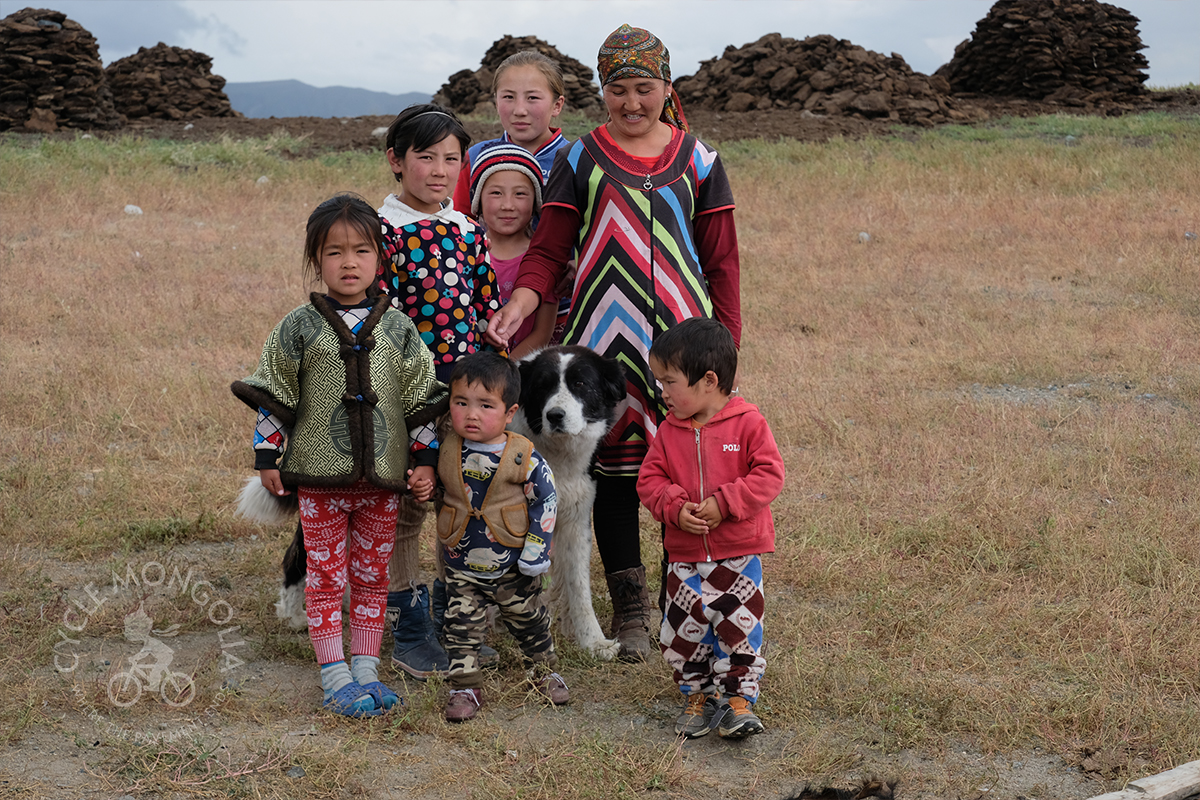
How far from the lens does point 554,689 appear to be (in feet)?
11.5

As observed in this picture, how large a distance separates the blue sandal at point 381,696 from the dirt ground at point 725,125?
14059 mm

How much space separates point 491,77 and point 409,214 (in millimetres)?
19778

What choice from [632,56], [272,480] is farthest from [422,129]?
[272,480]

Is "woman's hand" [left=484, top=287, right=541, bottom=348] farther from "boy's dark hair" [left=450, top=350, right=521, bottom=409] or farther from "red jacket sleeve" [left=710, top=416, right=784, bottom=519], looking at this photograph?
"red jacket sleeve" [left=710, top=416, right=784, bottom=519]

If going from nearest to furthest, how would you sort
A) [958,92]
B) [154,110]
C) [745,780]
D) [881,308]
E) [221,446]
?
[745,780] < [221,446] < [881,308] < [154,110] < [958,92]

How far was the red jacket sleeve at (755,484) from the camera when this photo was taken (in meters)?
3.11

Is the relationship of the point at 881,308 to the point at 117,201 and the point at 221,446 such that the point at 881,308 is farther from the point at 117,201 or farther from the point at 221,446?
the point at 117,201

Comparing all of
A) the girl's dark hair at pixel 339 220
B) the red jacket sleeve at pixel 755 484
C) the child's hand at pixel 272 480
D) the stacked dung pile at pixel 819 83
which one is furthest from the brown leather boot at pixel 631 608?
the stacked dung pile at pixel 819 83

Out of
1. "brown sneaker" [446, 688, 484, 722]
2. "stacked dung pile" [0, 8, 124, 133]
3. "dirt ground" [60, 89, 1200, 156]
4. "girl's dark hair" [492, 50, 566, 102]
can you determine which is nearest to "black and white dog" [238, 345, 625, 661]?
"brown sneaker" [446, 688, 484, 722]

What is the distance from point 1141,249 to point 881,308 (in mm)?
3517

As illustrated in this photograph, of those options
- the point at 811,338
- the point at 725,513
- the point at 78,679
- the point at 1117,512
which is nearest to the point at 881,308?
the point at 811,338

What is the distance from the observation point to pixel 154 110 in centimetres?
2098

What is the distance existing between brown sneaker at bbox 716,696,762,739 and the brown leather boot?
69cm

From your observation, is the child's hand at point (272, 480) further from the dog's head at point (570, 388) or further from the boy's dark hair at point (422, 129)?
the boy's dark hair at point (422, 129)
